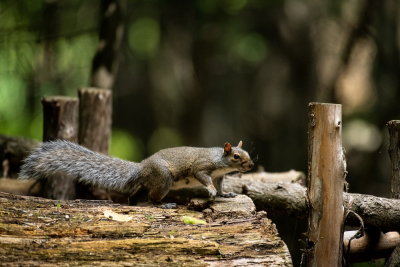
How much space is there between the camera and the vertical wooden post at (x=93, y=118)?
610cm

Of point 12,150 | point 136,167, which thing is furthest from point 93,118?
point 136,167

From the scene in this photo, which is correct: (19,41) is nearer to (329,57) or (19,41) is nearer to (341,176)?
(341,176)

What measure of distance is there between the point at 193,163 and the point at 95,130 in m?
1.92

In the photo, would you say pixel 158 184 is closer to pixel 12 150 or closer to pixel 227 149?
pixel 227 149

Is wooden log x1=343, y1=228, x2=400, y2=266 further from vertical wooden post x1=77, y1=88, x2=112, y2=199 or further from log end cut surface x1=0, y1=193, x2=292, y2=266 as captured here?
vertical wooden post x1=77, y1=88, x2=112, y2=199

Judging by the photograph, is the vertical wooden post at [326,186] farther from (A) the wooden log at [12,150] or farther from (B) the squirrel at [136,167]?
(A) the wooden log at [12,150]

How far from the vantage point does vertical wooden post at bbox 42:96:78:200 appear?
223 inches

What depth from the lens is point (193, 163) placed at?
178 inches

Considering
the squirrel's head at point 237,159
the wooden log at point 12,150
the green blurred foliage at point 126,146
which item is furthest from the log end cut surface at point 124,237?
the green blurred foliage at point 126,146

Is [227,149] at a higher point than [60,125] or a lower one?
lower

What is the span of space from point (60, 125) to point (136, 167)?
1518 millimetres

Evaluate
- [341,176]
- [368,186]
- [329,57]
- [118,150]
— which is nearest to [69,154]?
[341,176]

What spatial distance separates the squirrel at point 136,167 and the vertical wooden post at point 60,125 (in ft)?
4.05

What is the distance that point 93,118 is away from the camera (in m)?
6.12
